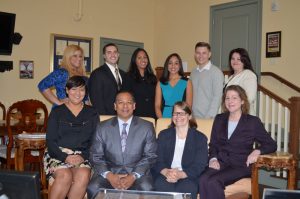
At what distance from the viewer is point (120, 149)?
9.21 ft

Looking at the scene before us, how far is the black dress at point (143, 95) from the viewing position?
3490 millimetres

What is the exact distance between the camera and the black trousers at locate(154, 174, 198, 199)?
2662mm

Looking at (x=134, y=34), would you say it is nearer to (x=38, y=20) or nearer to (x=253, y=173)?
(x=38, y=20)

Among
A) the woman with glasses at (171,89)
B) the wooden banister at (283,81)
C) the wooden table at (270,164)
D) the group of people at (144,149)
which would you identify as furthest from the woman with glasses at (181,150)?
the wooden banister at (283,81)

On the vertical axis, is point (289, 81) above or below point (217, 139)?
above

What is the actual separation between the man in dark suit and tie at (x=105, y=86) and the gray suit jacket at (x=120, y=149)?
21.7 inches

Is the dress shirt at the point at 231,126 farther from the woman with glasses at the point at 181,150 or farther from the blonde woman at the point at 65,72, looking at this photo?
the blonde woman at the point at 65,72


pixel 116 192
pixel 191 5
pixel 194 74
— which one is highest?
pixel 191 5

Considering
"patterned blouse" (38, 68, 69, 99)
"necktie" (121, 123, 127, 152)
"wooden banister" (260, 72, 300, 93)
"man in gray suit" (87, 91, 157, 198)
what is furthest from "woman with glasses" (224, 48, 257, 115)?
"wooden banister" (260, 72, 300, 93)

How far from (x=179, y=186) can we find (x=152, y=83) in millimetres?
1230

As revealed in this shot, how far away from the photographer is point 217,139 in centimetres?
299

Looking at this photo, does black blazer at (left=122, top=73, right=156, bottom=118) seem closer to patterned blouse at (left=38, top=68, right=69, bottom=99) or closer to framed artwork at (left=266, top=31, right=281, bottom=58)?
patterned blouse at (left=38, top=68, right=69, bottom=99)

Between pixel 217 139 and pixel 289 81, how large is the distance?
2769 mm

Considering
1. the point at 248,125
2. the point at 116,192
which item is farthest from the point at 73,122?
the point at 248,125
